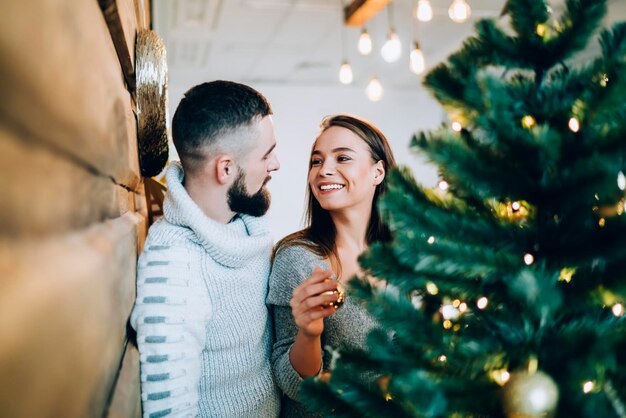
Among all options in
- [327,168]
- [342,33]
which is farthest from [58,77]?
[342,33]

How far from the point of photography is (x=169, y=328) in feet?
3.02

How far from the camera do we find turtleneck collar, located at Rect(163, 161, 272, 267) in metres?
1.07

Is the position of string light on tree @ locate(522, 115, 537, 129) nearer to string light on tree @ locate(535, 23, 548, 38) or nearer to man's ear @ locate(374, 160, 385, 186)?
string light on tree @ locate(535, 23, 548, 38)

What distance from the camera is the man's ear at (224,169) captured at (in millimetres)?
1212

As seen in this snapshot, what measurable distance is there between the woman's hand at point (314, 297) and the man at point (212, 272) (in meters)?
0.19

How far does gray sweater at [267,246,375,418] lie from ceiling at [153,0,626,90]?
2509mm

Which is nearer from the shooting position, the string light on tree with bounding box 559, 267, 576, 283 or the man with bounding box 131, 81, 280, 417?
the string light on tree with bounding box 559, 267, 576, 283

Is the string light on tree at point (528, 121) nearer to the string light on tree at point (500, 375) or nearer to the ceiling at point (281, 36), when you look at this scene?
the string light on tree at point (500, 375)

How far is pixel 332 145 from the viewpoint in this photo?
1628 millimetres

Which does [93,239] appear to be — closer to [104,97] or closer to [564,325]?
[104,97]

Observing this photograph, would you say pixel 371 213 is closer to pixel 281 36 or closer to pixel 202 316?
pixel 202 316

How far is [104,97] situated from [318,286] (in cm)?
57

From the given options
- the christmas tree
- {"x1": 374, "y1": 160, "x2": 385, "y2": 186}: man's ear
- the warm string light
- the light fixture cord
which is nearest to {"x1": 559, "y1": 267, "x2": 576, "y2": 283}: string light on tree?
the christmas tree

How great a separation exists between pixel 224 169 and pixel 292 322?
444 millimetres
